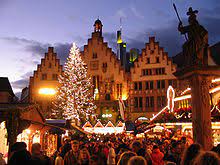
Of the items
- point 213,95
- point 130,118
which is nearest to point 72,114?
point 130,118

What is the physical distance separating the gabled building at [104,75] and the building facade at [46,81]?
18.3 feet

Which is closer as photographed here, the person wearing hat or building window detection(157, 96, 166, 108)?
the person wearing hat

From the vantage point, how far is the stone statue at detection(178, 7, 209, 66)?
1014cm

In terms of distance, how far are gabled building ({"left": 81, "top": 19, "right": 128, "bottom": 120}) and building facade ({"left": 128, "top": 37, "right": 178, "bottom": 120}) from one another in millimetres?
2160

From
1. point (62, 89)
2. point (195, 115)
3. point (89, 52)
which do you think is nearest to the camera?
point (195, 115)

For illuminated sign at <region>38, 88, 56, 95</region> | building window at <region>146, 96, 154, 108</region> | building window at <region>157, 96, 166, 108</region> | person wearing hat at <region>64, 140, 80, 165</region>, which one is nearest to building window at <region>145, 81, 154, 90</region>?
building window at <region>146, 96, 154, 108</region>

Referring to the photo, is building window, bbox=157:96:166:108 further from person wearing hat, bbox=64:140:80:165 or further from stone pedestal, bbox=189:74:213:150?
person wearing hat, bbox=64:140:80:165

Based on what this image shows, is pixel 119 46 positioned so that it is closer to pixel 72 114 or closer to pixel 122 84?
pixel 122 84

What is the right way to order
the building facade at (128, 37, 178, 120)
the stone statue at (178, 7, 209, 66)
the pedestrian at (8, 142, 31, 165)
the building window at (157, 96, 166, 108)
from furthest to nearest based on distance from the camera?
the building facade at (128, 37, 178, 120), the building window at (157, 96, 166, 108), the stone statue at (178, 7, 209, 66), the pedestrian at (8, 142, 31, 165)

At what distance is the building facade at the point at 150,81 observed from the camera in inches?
1596

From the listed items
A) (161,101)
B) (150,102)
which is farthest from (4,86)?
(161,101)

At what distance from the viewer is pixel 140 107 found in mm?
41062

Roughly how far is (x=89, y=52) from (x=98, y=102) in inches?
356

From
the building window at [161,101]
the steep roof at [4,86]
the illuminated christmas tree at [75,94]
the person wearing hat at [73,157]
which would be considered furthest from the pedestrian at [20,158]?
the steep roof at [4,86]
